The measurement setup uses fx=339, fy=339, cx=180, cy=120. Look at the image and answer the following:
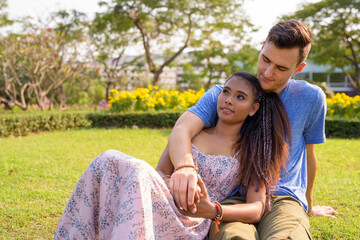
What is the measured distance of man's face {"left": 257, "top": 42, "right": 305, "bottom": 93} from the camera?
1900 millimetres

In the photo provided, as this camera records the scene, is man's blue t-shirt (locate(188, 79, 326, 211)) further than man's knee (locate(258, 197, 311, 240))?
Yes

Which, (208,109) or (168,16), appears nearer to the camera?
(208,109)

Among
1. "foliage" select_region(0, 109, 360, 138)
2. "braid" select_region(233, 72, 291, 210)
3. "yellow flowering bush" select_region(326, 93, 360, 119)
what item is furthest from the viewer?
"yellow flowering bush" select_region(326, 93, 360, 119)

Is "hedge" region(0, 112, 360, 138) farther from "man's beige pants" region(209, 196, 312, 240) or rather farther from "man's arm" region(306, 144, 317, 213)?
"man's beige pants" region(209, 196, 312, 240)

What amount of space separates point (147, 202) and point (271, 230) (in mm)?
665

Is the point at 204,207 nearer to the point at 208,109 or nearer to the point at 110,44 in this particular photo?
the point at 208,109

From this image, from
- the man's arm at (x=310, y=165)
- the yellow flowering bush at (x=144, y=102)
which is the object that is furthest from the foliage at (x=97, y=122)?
the man's arm at (x=310, y=165)

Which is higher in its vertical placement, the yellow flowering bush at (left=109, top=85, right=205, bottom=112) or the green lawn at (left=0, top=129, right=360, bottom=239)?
the green lawn at (left=0, top=129, right=360, bottom=239)

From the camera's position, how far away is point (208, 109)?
2102 mm

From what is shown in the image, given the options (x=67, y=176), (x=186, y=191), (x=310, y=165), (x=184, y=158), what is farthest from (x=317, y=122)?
(x=67, y=176)

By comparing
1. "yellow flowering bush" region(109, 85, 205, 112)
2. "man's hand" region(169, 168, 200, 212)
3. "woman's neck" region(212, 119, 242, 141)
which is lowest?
"yellow flowering bush" region(109, 85, 205, 112)

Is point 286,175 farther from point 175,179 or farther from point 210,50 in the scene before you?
point 210,50

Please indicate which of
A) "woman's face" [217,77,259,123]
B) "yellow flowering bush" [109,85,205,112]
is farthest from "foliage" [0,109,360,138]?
"woman's face" [217,77,259,123]

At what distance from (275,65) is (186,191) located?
2.99 ft
